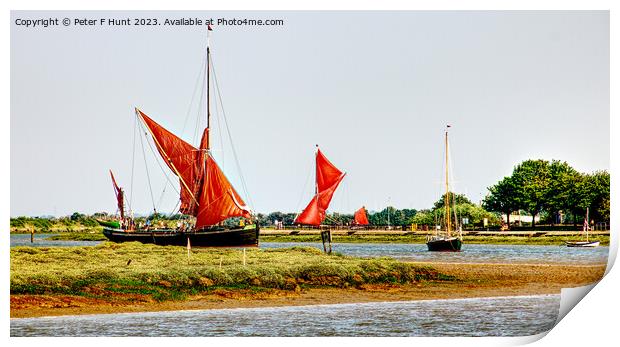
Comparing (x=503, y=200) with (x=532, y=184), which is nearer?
(x=532, y=184)

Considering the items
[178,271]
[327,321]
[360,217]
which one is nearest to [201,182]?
[360,217]

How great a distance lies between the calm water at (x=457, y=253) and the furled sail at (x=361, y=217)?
98cm

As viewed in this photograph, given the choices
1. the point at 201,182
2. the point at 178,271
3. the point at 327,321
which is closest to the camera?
the point at 327,321

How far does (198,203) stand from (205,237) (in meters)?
1.83

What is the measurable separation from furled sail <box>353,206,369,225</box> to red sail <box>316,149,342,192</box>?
1.61 metres

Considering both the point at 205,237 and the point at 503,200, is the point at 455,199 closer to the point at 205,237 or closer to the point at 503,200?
the point at 503,200

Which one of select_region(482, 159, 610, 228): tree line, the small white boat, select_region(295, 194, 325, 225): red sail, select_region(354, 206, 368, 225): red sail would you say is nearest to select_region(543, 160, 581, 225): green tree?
select_region(482, 159, 610, 228): tree line

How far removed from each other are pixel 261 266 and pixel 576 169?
680 centimetres

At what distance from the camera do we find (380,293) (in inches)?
845

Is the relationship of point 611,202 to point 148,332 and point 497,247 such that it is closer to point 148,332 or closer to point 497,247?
point 148,332

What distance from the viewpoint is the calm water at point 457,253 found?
22.0m

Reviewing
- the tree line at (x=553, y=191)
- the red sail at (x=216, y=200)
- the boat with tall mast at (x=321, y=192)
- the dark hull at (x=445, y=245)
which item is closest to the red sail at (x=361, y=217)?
the boat with tall mast at (x=321, y=192)

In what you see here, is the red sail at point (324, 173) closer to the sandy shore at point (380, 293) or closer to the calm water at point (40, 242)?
the sandy shore at point (380, 293)

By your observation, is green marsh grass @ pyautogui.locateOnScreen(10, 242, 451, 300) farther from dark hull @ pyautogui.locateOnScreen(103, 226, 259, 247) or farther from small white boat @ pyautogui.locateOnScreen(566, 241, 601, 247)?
small white boat @ pyautogui.locateOnScreen(566, 241, 601, 247)
